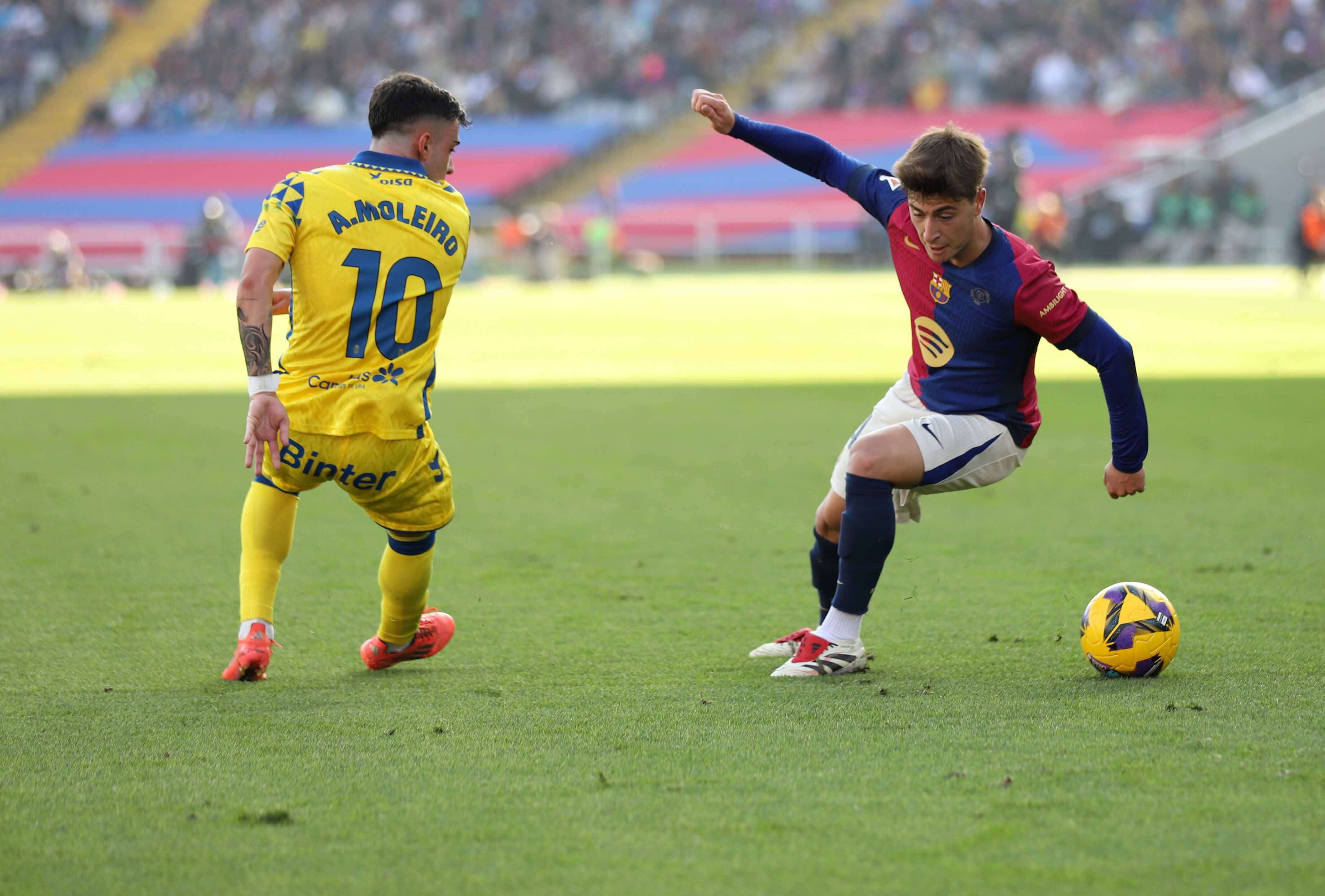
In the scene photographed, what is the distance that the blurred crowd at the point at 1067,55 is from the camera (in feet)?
125

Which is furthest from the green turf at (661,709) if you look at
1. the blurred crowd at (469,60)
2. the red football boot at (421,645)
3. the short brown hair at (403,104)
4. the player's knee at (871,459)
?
the blurred crowd at (469,60)

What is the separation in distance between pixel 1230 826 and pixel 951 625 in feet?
6.87

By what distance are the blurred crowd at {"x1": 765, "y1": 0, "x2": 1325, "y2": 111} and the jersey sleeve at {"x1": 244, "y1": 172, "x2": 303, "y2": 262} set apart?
36259mm

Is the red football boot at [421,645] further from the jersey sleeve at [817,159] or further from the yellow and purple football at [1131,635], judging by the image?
the yellow and purple football at [1131,635]

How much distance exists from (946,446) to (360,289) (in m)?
1.76

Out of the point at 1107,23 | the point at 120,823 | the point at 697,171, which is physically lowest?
the point at 120,823

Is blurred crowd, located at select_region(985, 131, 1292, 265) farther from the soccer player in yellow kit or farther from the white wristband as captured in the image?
the white wristband

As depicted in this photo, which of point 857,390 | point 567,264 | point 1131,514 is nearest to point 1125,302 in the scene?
point 857,390

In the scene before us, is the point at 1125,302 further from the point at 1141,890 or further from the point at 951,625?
the point at 1141,890

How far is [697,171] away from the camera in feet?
128

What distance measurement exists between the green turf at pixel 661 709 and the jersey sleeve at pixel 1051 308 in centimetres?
100

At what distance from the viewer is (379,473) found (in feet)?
13.9

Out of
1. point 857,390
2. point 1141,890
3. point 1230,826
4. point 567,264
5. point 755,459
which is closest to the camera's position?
point 1141,890

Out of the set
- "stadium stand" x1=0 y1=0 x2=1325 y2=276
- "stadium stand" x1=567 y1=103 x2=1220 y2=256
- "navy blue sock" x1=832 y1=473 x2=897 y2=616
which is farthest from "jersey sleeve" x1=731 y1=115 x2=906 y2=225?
"stadium stand" x1=567 y1=103 x2=1220 y2=256
